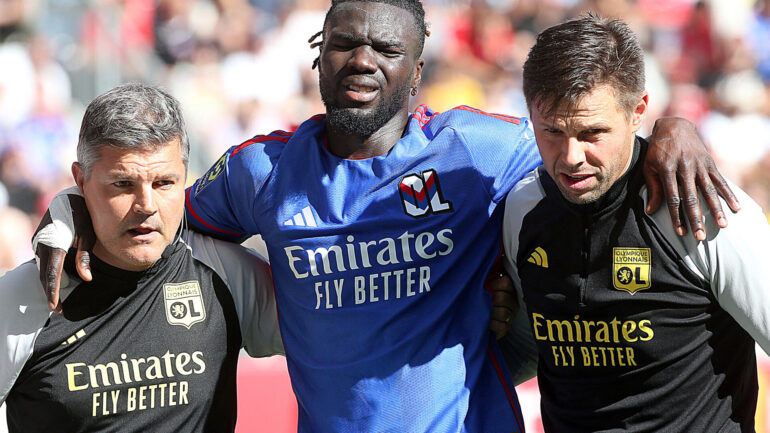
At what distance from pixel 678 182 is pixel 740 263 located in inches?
11.8

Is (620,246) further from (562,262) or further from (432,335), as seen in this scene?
(432,335)

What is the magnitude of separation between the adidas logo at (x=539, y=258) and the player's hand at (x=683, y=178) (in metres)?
0.39

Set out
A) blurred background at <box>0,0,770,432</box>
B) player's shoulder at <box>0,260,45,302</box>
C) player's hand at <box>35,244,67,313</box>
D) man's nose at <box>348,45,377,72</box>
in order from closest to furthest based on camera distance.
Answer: player's hand at <box>35,244,67,313</box> < player's shoulder at <box>0,260,45,302</box> < man's nose at <box>348,45,377,72</box> < blurred background at <box>0,0,770,432</box>

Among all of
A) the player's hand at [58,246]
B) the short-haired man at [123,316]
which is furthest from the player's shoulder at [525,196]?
the player's hand at [58,246]

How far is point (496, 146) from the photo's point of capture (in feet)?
10.3

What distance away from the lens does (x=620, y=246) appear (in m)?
2.71

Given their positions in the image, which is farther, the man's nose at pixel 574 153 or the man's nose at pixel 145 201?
the man's nose at pixel 145 201

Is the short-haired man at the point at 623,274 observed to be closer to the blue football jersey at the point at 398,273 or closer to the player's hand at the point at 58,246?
the blue football jersey at the point at 398,273

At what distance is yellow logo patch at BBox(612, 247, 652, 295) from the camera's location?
267 centimetres

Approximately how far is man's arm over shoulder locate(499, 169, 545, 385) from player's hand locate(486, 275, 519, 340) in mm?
37

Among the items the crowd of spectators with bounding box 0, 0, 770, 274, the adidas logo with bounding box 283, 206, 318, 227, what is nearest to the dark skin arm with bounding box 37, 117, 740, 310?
the adidas logo with bounding box 283, 206, 318, 227

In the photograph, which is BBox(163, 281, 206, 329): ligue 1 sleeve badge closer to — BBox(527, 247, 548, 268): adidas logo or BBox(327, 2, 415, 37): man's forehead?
BBox(327, 2, 415, 37): man's forehead

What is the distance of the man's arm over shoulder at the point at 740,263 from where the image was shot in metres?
2.52

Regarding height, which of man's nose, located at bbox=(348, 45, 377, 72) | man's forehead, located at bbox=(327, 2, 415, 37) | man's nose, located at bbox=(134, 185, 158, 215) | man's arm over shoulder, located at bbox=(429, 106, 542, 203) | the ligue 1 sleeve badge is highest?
man's forehead, located at bbox=(327, 2, 415, 37)
